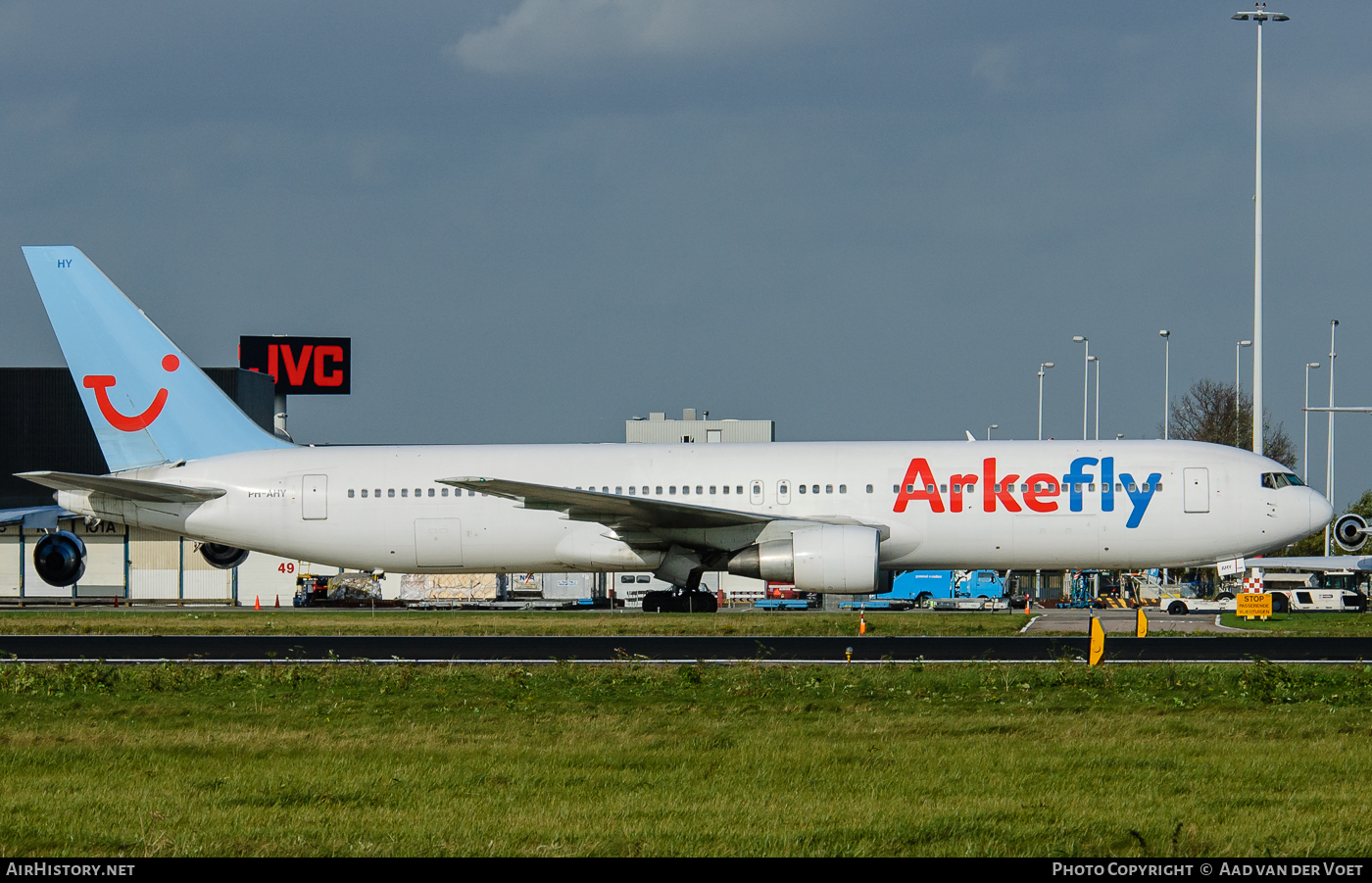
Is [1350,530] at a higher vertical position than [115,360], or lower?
lower

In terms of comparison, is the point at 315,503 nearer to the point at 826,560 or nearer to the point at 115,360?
the point at 115,360

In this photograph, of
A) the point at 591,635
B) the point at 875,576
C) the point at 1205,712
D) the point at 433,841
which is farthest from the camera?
the point at 875,576

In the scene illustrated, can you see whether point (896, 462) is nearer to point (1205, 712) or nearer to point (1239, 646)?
point (1239, 646)

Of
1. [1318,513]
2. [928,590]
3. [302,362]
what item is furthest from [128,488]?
[302,362]

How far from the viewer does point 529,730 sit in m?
13.5

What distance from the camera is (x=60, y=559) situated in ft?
121

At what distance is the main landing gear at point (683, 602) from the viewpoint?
109 feet

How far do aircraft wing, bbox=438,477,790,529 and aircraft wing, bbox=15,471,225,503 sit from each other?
6.60 meters

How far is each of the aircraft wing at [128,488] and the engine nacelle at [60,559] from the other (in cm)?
466

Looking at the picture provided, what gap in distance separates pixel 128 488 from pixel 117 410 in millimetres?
2689

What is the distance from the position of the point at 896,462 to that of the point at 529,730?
1966 cm

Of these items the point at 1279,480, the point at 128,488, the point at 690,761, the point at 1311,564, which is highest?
the point at 1279,480

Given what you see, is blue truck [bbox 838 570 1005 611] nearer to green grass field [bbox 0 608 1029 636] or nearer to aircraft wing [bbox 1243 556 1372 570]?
aircraft wing [bbox 1243 556 1372 570]

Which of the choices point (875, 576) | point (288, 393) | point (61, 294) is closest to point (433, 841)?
point (875, 576)
